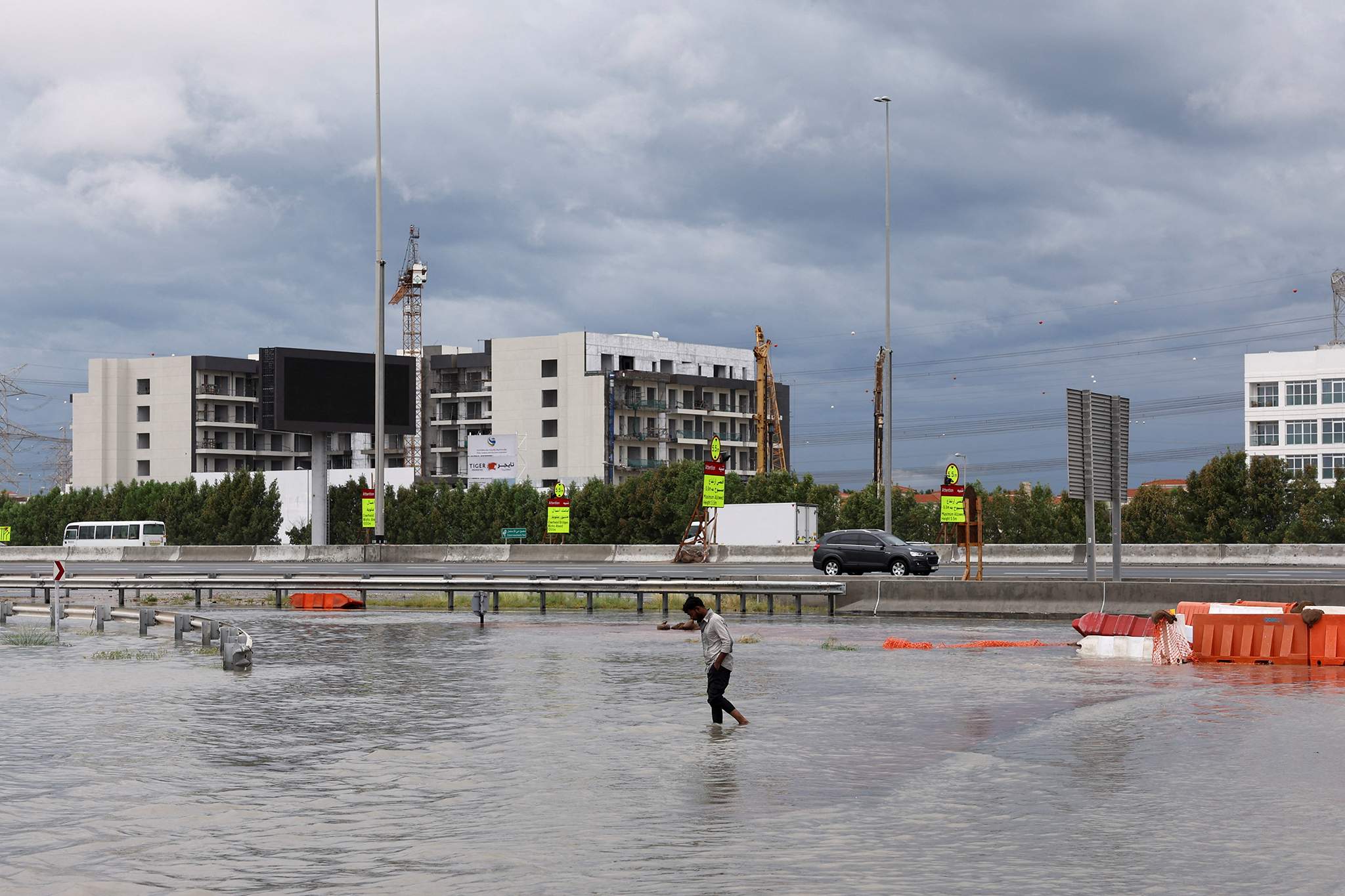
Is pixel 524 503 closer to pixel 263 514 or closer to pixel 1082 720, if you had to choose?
pixel 263 514

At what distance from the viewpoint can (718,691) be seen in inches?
580

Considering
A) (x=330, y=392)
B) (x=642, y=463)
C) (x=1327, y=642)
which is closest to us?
(x=1327, y=642)

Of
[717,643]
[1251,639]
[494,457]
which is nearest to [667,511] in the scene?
[494,457]

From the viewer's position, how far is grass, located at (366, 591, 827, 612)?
119ft

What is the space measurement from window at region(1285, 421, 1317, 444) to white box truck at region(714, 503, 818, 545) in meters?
67.9

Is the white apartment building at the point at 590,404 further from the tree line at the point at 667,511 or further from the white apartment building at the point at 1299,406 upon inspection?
the white apartment building at the point at 1299,406

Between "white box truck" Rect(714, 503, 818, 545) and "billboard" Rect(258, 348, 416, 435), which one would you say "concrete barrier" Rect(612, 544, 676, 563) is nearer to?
"white box truck" Rect(714, 503, 818, 545)

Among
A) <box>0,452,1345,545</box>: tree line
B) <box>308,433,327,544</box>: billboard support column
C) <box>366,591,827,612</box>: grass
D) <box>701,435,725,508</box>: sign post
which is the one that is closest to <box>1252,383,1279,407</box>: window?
<box>0,452,1345,545</box>: tree line

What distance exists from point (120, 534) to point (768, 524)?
42223mm

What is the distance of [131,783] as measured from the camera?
37.1 ft

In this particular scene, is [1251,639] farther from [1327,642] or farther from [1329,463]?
[1329,463]

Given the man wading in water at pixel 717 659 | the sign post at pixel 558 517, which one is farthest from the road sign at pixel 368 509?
the man wading in water at pixel 717 659

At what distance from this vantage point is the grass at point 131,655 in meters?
23.2

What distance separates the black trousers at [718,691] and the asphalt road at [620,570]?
A: 86.6 ft
